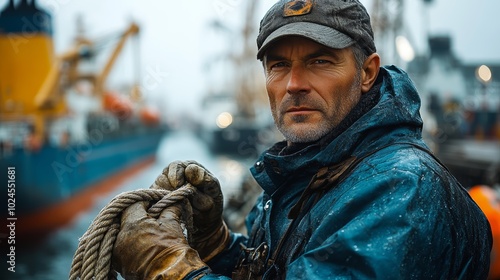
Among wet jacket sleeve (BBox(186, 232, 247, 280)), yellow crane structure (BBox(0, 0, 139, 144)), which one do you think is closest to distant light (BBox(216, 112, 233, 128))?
yellow crane structure (BBox(0, 0, 139, 144))

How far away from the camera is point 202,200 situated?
2516 millimetres

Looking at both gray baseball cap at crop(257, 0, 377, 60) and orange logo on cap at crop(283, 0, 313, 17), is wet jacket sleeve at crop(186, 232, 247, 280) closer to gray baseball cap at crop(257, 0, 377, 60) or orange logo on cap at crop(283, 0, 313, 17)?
gray baseball cap at crop(257, 0, 377, 60)

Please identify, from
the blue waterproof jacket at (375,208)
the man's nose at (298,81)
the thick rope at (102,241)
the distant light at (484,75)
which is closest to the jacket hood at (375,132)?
the blue waterproof jacket at (375,208)

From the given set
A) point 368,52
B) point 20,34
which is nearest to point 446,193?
point 368,52

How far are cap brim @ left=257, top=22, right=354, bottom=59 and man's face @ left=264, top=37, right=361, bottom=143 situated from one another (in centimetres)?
6

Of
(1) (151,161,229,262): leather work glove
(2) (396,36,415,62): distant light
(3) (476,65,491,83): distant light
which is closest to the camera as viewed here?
(1) (151,161,229,262): leather work glove

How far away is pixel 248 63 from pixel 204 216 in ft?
143

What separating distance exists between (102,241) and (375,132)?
4.43 feet

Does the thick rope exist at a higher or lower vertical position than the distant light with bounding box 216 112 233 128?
higher

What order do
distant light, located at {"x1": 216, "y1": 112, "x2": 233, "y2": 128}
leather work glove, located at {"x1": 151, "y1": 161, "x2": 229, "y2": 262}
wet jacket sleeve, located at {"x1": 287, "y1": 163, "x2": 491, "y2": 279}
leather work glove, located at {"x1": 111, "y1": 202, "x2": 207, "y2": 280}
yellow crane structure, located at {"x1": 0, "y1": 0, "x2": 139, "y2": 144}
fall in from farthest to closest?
distant light, located at {"x1": 216, "y1": 112, "x2": 233, "y2": 128}, yellow crane structure, located at {"x1": 0, "y1": 0, "x2": 139, "y2": 144}, leather work glove, located at {"x1": 151, "y1": 161, "x2": 229, "y2": 262}, leather work glove, located at {"x1": 111, "y1": 202, "x2": 207, "y2": 280}, wet jacket sleeve, located at {"x1": 287, "y1": 163, "x2": 491, "y2": 279}

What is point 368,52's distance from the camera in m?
2.22

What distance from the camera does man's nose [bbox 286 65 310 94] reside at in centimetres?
212

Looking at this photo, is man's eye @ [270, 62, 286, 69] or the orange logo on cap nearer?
the orange logo on cap

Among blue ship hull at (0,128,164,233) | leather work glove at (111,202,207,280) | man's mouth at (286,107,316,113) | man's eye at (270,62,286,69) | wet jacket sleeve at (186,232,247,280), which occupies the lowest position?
blue ship hull at (0,128,164,233)
